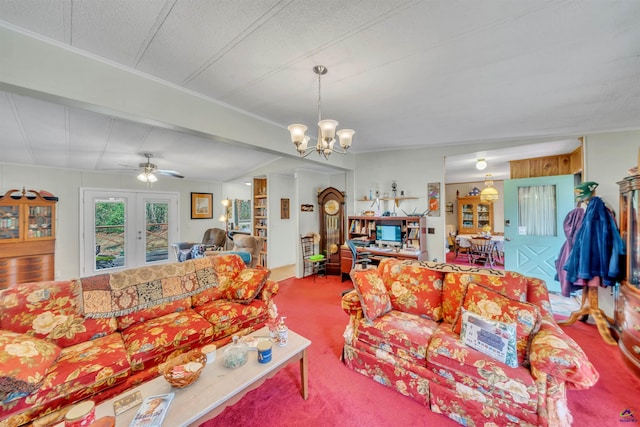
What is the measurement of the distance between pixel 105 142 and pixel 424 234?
5.24 m

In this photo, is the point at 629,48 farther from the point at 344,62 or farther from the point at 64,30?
the point at 64,30

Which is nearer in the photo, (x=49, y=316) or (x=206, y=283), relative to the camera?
(x=49, y=316)

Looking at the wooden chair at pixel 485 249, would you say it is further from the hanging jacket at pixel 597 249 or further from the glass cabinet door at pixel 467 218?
the hanging jacket at pixel 597 249

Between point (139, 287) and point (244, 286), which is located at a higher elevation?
point (139, 287)

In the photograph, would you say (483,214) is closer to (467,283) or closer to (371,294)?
(467,283)

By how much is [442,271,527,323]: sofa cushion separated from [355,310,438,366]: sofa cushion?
0.64ft

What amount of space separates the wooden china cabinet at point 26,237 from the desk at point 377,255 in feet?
17.8

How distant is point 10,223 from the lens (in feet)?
13.2

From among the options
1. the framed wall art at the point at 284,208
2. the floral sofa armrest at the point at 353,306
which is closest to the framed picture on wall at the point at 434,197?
the floral sofa armrest at the point at 353,306

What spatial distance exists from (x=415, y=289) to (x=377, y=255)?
2.08 meters

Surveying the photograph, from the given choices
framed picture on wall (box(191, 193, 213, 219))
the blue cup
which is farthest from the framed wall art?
the blue cup

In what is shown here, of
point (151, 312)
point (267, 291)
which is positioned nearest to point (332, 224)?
point (267, 291)

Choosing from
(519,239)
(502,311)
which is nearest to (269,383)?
(502,311)

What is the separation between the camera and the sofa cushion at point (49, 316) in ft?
5.77
